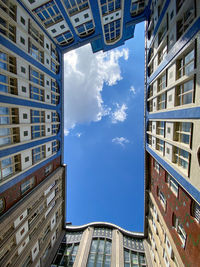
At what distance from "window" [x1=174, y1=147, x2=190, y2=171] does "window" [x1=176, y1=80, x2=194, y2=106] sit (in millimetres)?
6112

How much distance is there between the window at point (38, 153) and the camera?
21938mm

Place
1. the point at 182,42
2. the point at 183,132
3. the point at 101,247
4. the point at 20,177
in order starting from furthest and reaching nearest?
the point at 101,247
the point at 20,177
the point at 183,132
the point at 182,42

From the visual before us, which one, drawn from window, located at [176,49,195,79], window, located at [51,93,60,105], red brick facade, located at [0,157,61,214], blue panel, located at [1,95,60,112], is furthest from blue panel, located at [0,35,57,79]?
window, located at [176,49,195,79]

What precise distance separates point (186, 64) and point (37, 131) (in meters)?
25.2

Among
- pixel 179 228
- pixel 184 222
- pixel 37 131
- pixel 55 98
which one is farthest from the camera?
pixel 55 98

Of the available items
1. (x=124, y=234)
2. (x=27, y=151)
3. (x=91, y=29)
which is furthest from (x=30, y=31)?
(x=124, y=234)

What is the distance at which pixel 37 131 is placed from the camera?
22797 millimetres

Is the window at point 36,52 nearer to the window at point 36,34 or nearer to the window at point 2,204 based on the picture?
the window at point 36,34

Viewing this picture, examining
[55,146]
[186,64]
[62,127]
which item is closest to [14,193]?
[55,146]

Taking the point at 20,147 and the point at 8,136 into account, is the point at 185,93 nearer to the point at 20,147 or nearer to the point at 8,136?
the point at 8,136

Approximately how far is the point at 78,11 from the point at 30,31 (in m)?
11.8

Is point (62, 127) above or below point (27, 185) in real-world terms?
above

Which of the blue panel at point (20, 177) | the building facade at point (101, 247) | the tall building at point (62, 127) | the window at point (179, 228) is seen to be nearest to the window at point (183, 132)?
the tall building at point (62, 127)

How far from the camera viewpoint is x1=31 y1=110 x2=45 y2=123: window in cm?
2139
